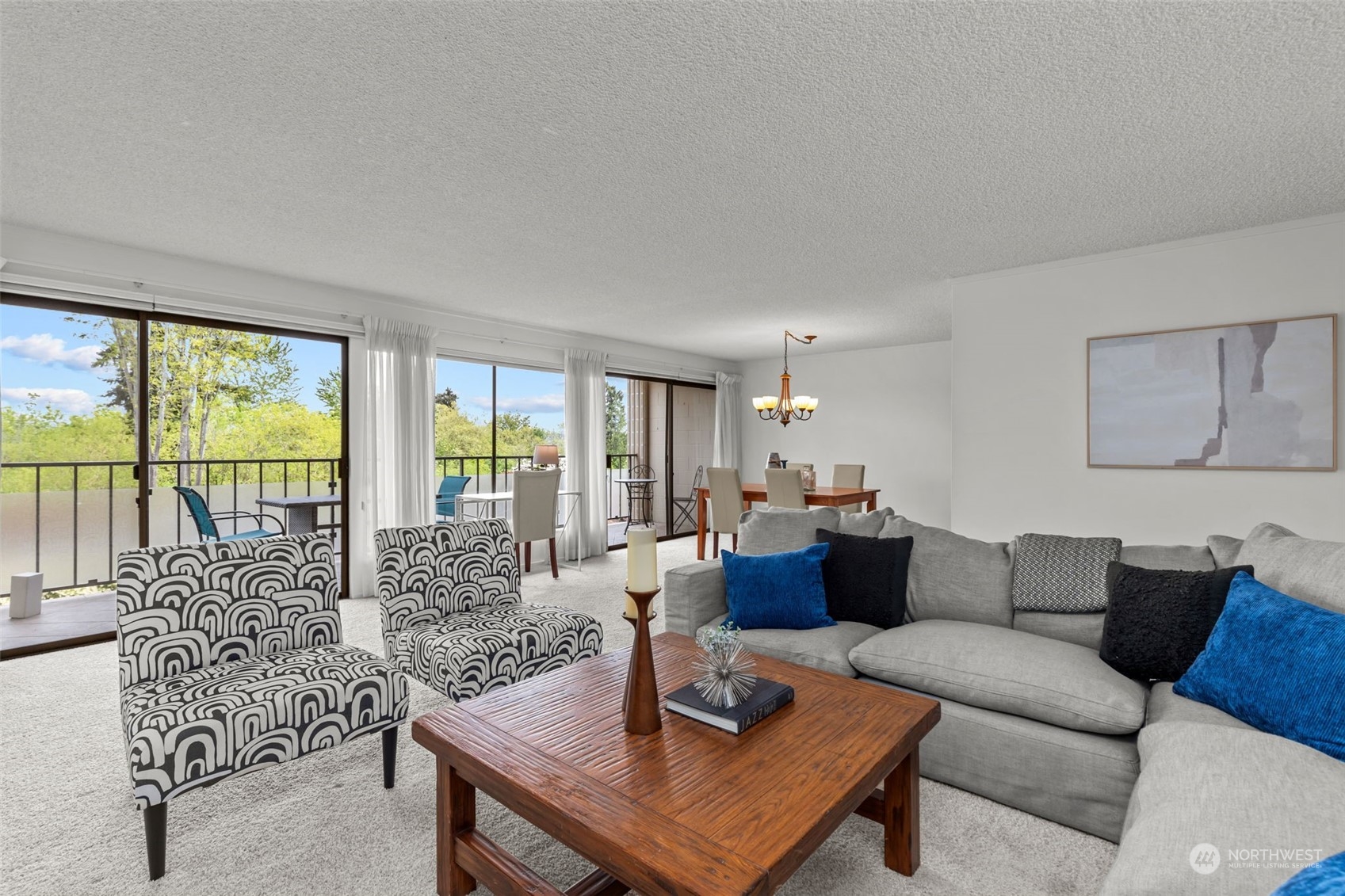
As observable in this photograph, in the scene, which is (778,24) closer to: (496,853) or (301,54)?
(301,54)

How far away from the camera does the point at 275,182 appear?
2.78 meters

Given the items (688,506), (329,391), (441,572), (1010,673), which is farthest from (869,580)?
(688,506)

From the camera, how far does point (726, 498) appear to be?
6094 millimetres

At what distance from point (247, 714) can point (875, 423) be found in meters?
7.08

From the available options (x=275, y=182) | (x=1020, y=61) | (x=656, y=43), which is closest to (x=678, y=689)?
(x=656, y=43)

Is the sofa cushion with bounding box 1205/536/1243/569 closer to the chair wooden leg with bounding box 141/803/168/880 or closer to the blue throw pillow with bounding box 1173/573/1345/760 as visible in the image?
the blue throw pillow with bounding box 1173/573/1345/760

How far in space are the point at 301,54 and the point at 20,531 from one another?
4587 mm

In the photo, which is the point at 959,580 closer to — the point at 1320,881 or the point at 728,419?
the point at 1320,881

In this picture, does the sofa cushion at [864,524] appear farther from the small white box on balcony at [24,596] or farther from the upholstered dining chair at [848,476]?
the small white box on balcony at [24,596]

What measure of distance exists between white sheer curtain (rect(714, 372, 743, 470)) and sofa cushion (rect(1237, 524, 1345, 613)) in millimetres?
6307

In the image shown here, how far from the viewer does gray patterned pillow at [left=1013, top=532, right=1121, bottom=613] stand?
241 cm

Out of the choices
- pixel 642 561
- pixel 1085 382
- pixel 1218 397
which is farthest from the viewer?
pixel 1085 382

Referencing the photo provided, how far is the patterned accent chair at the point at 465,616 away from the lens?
96.4 inches
